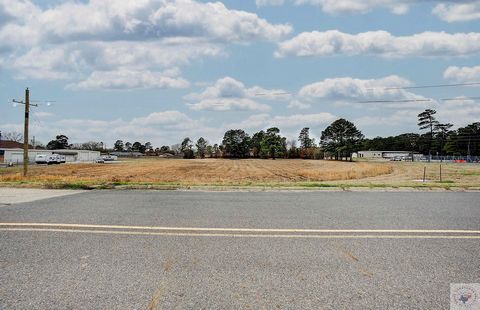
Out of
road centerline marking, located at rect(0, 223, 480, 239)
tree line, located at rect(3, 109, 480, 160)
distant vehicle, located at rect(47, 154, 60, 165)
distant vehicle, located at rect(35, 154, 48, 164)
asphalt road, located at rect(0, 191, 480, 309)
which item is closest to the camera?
asphalt road, located at rect(0, 191, 480, 309)

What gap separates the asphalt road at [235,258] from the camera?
4.72 m

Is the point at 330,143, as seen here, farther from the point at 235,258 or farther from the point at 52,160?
the point at 235,258

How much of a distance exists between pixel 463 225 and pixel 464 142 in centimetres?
16214

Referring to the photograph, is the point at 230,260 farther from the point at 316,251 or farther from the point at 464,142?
the point at 464,142

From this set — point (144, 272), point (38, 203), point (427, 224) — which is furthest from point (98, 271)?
point (38, 203)

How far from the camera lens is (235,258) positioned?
6246 millimetres

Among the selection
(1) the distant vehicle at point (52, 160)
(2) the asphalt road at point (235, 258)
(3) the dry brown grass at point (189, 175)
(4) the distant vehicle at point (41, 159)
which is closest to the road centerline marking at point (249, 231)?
(2) the asphalt road at point (235, 258)

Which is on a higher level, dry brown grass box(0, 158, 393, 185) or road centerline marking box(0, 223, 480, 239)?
road centerline marking box(0, 223, 480, 239)

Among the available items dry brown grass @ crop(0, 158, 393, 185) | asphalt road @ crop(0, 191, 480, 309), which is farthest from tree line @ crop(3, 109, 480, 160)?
asphalt road @ crop(0, 191, 480, 309)

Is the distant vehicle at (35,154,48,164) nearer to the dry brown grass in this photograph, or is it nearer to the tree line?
the dry brown grass

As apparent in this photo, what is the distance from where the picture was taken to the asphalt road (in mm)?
4723

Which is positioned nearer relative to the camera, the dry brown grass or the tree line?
the dry brown grass

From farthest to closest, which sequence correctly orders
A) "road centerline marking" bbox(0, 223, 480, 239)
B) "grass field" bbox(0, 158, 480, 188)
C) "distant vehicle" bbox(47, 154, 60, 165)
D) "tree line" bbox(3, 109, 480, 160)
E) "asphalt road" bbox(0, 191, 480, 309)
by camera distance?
"tree line" bbox(3, 109, 480, 160) → "distant vehicle" bbox(47, 154, 60, 165) → "grass field" bbox(0, 158, 480, 188) → "road centerline marking" bbox(0, 223, 480, 239) → "asphalt road" bbox(0, 191, 480, 309)

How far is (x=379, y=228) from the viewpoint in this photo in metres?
8.55
